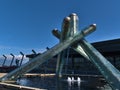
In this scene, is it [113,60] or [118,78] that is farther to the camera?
[113,60]

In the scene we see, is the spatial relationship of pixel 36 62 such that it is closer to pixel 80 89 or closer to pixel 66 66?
pixel 80 89

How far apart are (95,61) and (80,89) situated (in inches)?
467

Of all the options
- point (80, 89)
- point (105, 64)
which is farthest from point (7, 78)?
point (105, 64)

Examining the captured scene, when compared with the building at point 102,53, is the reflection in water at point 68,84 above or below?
below

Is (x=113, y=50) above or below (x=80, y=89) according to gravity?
above

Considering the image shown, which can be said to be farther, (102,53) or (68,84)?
(102,53)

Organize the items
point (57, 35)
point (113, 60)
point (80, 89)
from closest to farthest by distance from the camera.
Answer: point (57, 35) → point (80, 89) → point (113, 60)

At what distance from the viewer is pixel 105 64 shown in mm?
22625

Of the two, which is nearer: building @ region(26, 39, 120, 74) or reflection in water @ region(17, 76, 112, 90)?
reflection in water @ region(17, 76, 112, 90)

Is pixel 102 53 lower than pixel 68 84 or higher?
higher

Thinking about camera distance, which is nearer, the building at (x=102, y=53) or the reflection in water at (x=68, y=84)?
the reflection in water at (x=68, y=84)

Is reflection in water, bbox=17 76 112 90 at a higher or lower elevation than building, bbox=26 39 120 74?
lower

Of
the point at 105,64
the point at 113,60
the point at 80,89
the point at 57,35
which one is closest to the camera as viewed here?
the point at 105,64

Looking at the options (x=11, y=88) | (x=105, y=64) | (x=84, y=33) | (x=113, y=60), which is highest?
(x=113, y=60)
